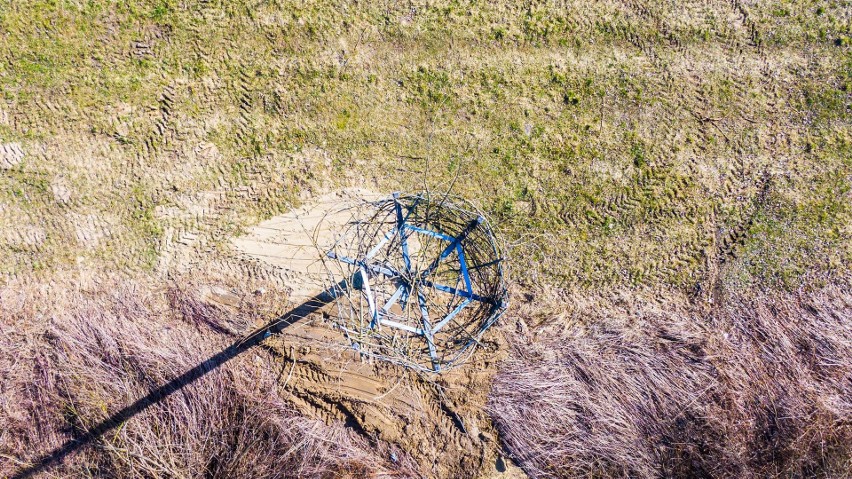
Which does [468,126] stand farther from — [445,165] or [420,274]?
[420,274]

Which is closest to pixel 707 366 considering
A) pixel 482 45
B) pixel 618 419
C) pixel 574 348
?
pixel 618 419

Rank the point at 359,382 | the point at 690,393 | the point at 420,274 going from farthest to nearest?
the point at 359,382 → the point at 690,393 → the point at 420,274

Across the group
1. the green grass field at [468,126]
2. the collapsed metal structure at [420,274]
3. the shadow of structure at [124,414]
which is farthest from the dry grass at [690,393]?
the shadow of structure at [124,414]

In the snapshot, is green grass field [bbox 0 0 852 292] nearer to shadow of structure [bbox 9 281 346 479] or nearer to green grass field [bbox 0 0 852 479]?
green grass field [bbox 0 0 852 479]

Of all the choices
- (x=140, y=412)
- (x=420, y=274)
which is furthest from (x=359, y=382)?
(x=140, y=412)

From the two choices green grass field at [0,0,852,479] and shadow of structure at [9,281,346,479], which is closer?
shadow of structure at [9,281,346,479]

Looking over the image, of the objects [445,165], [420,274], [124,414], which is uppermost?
[445,165]

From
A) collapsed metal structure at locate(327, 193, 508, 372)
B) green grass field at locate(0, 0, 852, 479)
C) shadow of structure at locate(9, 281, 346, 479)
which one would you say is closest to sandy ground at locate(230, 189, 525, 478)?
green grass field at locate(0, 0, 852, 479)
